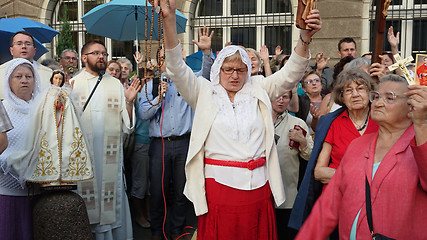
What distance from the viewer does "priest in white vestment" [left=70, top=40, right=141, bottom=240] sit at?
4113 millimetres

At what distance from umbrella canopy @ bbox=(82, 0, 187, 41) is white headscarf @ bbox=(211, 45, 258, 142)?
2568mm

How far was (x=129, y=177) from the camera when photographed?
221 inches

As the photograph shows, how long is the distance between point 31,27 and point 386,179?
6694mm

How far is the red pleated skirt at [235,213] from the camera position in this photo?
9.45 ft

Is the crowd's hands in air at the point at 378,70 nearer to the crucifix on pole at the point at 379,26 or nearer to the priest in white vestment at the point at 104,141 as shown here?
the crucifix on pole at the point at 379,26

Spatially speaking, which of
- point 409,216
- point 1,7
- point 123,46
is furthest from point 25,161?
point 1,7

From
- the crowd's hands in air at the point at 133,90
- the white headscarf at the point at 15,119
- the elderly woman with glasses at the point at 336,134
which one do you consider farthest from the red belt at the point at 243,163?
the crowd's hands in air at the point at 133,90

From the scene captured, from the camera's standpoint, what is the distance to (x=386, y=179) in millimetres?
1982

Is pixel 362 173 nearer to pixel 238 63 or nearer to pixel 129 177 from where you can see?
pixel 238 63

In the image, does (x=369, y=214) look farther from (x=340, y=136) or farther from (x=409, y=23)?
(x=409, y=23)

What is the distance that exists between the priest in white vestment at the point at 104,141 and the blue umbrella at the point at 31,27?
3.05 meters

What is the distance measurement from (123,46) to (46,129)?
8.73 metres

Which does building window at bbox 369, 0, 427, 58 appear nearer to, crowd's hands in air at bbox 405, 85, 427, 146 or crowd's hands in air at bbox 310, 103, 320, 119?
crowd's hands in air at bbox 310, 103, 320, 119

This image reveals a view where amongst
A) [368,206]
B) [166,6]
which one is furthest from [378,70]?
[166,6]
